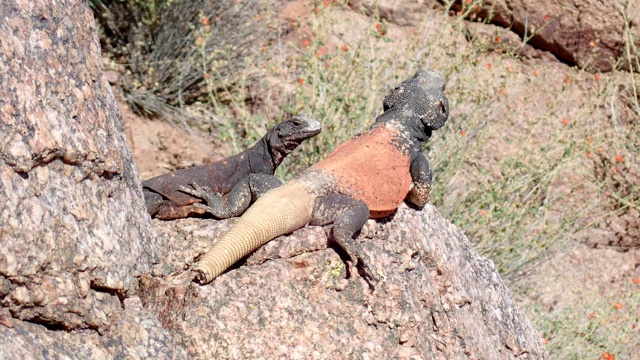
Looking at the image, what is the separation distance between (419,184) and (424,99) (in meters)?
0.64

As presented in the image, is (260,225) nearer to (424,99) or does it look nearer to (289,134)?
(289,134)

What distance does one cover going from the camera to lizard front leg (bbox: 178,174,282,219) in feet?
13.3

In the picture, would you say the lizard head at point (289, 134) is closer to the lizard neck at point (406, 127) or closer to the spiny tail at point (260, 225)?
the lizard neck at point (406, 127)

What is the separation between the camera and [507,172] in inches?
256

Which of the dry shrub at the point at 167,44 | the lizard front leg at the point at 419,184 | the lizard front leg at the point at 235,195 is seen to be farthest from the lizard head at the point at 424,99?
the dry shrub at the point at 167,44

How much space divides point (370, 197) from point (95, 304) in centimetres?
166

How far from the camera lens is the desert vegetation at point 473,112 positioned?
21.2 feet

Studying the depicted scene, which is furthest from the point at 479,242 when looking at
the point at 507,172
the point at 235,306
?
the point at 235,306

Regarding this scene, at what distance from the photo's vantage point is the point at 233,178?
4617 mm

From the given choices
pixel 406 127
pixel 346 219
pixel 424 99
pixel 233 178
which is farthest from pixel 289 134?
pixel 346 219

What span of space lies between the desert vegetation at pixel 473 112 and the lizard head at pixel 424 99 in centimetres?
118

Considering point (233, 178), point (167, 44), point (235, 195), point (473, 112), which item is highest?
point (235, 195)

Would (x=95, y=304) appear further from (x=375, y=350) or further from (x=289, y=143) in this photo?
(x=289, y=143)

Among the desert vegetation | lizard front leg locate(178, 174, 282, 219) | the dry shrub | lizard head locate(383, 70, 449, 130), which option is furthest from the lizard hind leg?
the dry shrub
